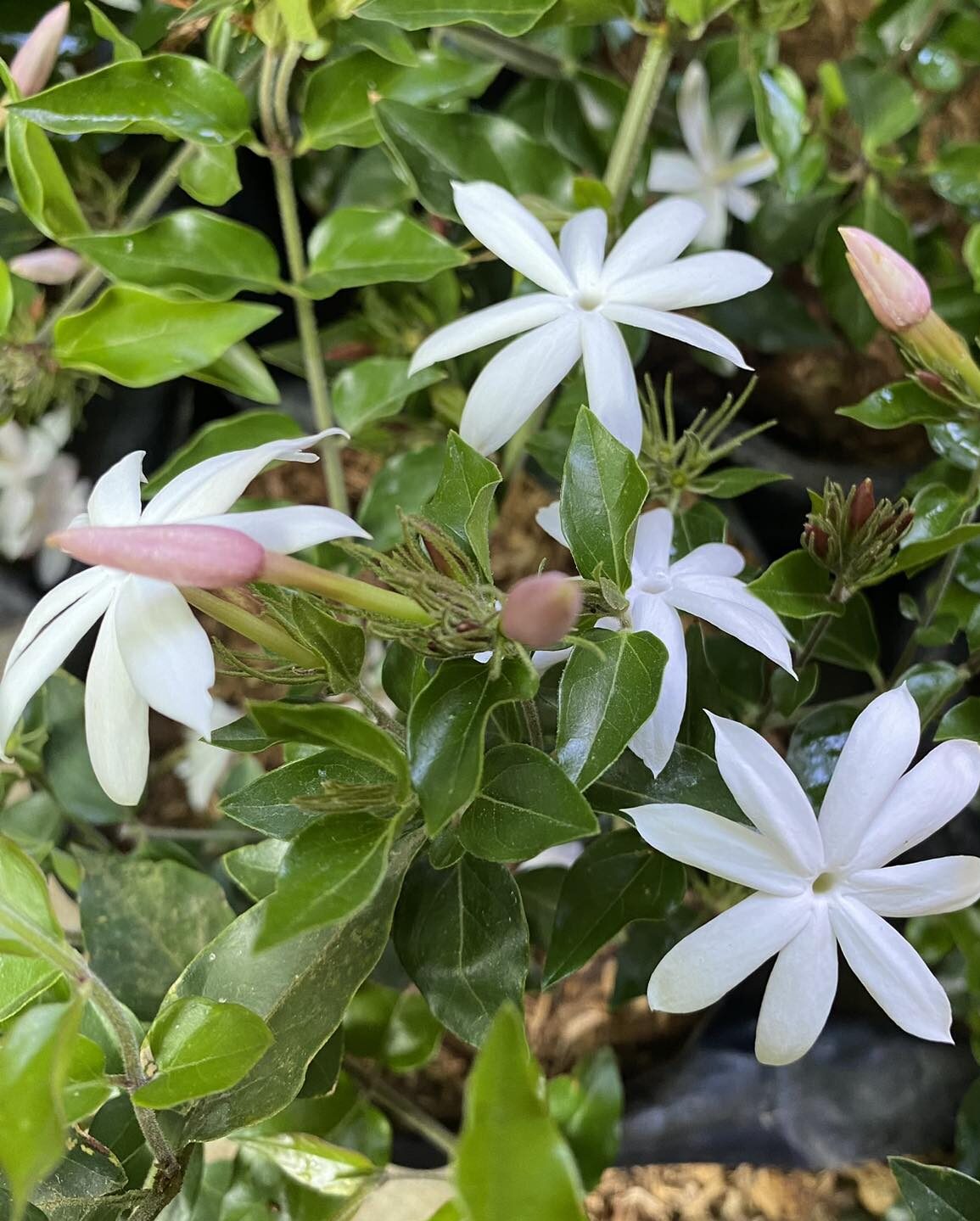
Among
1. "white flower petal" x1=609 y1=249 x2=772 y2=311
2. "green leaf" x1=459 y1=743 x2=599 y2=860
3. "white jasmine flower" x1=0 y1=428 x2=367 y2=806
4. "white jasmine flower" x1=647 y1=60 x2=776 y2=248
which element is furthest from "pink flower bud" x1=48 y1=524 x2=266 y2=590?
"white jasmine flower" x1=647 y1=60 x2=776 y2=248

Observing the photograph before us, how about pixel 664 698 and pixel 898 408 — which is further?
pixel 898 408

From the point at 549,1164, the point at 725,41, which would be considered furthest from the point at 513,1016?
the point at 725,41

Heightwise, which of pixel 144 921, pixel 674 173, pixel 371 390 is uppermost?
pixel 674 173

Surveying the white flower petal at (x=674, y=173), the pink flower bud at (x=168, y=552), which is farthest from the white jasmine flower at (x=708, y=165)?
the pink flower bud at (x=168, y=552)

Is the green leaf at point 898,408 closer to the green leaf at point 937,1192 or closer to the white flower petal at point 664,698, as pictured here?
the white flower petal at point 664,698

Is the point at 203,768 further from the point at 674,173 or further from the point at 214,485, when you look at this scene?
the point at 674,173

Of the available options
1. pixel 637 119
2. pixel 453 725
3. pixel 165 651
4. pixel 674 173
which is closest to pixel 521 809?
pixel 453 725

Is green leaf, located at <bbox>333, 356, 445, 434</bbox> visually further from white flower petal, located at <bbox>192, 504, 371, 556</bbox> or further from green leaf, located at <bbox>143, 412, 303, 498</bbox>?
white flower petal, located at <bbox>192, 504, 371, 556</bbox>
